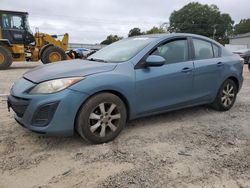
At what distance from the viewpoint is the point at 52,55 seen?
52.7 feet

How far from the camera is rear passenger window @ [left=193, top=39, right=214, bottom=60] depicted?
18.0 ft

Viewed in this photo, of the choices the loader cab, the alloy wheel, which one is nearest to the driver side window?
the alloy wheel

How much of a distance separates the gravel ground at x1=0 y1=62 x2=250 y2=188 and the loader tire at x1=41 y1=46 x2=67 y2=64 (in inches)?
434

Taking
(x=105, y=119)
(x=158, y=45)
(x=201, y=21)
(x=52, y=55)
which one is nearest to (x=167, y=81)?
(x=158, y=45)

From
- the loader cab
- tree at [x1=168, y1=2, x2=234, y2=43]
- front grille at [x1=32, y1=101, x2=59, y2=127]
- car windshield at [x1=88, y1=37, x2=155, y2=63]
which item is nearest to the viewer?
front grille at [x1=32, y1=101, x2=59, y2=127]

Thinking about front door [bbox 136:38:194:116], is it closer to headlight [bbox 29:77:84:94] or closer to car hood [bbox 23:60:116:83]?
car hood [bbox 23:60:116:83]

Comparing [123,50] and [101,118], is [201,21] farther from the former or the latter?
[101,118]

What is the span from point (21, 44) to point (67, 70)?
13.0 meters

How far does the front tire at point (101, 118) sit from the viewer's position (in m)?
4.02

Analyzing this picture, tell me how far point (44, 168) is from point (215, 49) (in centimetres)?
381

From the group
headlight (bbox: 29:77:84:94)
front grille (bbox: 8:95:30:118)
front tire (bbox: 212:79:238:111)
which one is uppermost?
headlight (bbox: 29:77:84:94)

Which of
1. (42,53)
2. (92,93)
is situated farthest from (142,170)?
(42,53)

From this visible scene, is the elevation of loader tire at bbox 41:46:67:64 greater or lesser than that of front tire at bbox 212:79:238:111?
greater

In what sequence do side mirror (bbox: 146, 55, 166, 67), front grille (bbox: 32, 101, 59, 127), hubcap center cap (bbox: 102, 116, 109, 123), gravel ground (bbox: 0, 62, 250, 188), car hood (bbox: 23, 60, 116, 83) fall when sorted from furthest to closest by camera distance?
side mirror (bbox: 146, 55, 166, 67)
hubcap center cap (bbox: 102, 116, 109, 123)
car hood (bbox: 23, 60, 116, 83)
front grille (bbox: 32, 101, 59, 127)
gravel ground (bbox: 0, 62, 250, 188)
